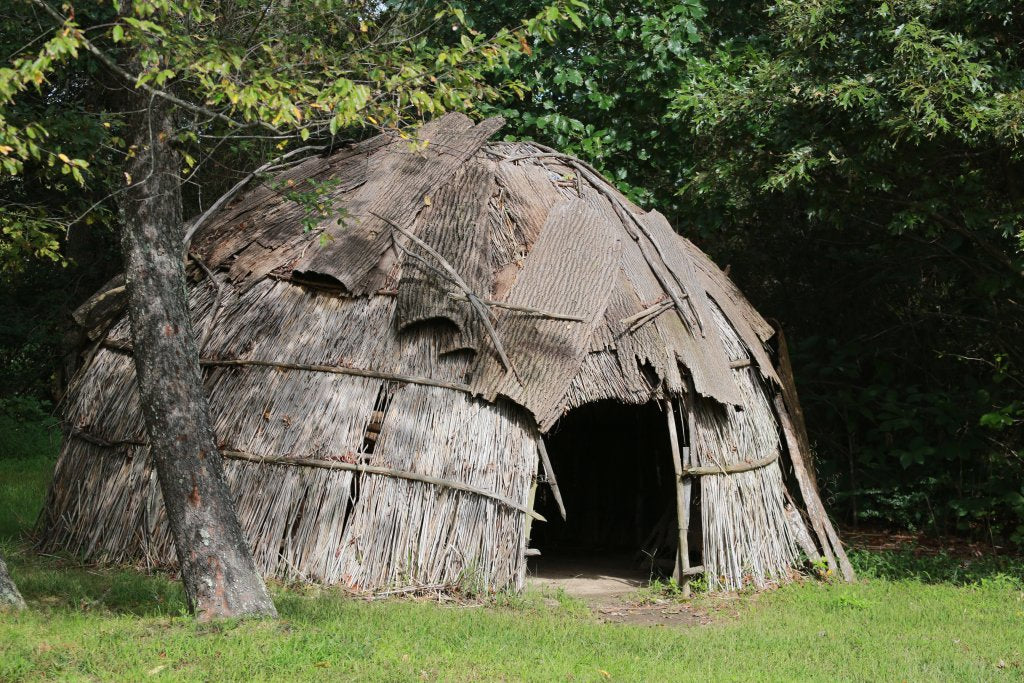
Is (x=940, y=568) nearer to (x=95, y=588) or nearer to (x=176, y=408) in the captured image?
(x=176, y=408)

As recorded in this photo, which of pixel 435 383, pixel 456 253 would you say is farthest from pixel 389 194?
pixel 435 383

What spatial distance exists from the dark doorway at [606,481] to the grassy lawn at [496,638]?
3441 millimetres

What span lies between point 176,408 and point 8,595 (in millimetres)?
1916

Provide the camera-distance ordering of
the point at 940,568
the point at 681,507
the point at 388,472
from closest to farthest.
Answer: the point at 388,472 → the point at 681,507 → the point at 940,568

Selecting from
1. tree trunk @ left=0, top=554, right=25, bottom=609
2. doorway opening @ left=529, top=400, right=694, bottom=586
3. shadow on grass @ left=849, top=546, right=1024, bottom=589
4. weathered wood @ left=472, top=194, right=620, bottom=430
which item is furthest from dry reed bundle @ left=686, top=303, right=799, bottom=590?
tree trunk @ left=0, top=554, right=25, bottom=609

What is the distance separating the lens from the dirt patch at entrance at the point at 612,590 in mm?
9039

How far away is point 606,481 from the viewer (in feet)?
45.7

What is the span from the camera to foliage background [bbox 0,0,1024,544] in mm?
9664

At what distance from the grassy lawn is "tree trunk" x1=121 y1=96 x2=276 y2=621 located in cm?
34

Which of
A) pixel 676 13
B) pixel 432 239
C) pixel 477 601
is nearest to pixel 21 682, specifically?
pixel 477 601

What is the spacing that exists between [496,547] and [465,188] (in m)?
3.89

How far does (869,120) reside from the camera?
10070 millimetres

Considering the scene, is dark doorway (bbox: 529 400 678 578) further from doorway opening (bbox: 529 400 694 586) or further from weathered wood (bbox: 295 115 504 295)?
weathered wood (bbox: 295 115 504 295)

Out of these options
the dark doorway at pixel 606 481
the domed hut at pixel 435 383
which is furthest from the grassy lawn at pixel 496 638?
the dark doorway at pixel 606 481
